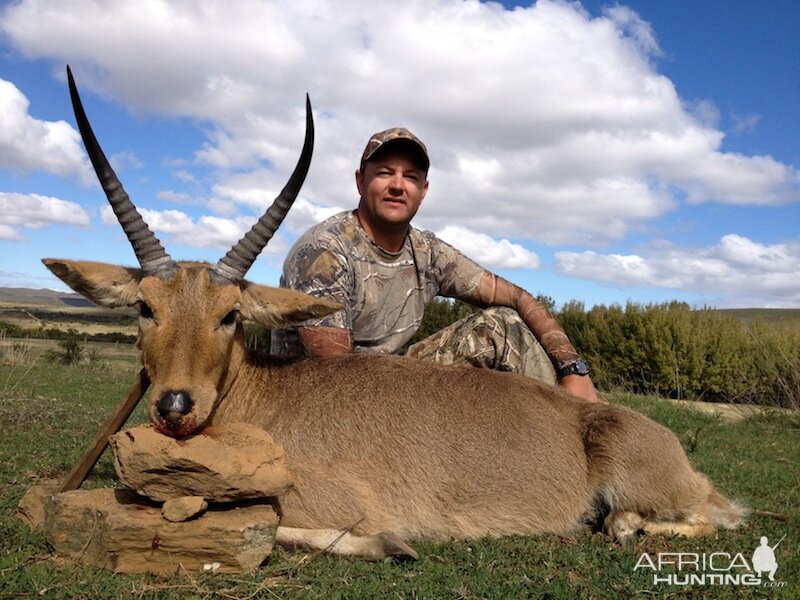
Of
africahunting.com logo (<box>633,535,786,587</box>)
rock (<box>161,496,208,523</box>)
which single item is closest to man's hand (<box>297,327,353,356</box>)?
rock (<box>161,496,208,523</box>)

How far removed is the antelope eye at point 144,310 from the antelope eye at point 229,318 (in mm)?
455

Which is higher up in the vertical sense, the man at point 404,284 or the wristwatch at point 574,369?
the man at point 404,284

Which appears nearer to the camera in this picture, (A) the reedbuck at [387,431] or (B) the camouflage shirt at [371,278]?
(A) the reedbuck at [387,431]

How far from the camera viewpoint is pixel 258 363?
17.5ft

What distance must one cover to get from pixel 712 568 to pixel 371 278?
4.09 metres

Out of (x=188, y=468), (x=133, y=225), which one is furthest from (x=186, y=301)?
(x=188, y=468)

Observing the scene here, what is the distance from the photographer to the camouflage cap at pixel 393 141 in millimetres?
7285

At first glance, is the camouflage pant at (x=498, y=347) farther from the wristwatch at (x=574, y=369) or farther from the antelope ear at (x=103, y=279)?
the antelope ear at (x=103, y=279)

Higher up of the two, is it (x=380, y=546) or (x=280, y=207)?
(x=280, y=207)

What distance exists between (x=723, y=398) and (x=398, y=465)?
16543 millimetres

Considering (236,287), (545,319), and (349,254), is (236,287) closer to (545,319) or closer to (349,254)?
(349,254)

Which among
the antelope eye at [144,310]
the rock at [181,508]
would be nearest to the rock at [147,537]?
the rock at [181,508]

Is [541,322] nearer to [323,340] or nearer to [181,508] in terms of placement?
[323,340]

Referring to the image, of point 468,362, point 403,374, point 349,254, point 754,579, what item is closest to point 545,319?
point 468,362
